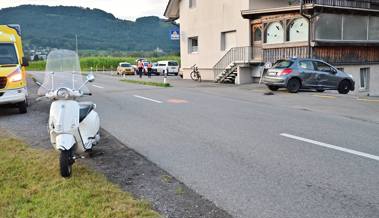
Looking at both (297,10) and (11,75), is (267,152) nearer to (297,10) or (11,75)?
(11,75)

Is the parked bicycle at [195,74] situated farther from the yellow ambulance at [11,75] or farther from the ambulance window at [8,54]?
the ambulance window at [8,54]

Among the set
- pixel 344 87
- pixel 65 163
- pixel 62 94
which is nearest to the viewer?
pixel 65 163

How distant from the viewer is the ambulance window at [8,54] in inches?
522

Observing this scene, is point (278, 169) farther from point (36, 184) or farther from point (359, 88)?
point (359, 88)

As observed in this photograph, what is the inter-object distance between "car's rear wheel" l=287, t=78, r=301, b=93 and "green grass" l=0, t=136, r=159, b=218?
14.5 meters

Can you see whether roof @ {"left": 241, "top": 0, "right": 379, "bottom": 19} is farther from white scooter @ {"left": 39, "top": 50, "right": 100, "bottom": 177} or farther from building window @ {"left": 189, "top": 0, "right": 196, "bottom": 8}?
white scooter @ {"left": 39, "top": 50, "right": 100, "bottom": 177}

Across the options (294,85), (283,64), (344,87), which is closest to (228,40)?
(283,64)

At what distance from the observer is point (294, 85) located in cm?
1953

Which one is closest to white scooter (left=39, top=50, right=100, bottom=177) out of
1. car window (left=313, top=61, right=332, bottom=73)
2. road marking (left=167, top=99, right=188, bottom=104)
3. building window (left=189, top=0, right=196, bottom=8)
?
road marking (left=167, top=99, right=188, bottom=104)

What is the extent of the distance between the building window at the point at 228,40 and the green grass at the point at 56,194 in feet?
77.4

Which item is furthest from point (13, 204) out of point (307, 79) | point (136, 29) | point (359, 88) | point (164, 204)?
point (136, 29)

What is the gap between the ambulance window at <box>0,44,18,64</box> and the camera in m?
13.3

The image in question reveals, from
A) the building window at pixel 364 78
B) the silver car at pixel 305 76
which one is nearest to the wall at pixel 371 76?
the building window at pixel 364 78

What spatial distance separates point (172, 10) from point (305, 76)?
2150cm
